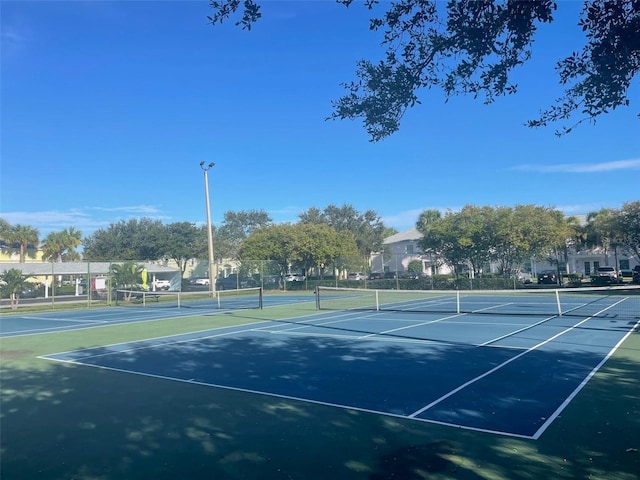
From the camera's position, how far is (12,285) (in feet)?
97.0

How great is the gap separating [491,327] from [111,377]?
11.2m

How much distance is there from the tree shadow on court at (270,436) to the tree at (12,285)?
23901 mm

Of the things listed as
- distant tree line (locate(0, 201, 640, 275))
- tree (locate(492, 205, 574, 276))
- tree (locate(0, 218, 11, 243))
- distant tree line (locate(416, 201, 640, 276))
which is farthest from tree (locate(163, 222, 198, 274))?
tree (locate(492, 205, 574, 276))

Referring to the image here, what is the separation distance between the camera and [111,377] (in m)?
9.27

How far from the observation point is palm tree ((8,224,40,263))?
60031 mm

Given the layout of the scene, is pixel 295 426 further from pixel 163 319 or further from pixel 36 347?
pixel 163 319

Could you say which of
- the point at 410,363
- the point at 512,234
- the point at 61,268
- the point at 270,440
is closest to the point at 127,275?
the point at 61,268

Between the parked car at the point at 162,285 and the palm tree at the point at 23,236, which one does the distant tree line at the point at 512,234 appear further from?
the palm tree at the point at 23,236

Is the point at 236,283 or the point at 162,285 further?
the point at 162,285

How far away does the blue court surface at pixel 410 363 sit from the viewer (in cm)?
676

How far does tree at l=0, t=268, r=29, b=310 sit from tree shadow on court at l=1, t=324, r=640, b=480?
23.9 metres

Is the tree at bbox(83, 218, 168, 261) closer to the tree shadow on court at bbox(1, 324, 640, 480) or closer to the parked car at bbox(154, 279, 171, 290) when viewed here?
the parked car at bbox(154, 279, 171, 290)

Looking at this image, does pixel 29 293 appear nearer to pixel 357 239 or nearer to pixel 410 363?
pixel 410 363

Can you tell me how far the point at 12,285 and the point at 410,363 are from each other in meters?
28.7
